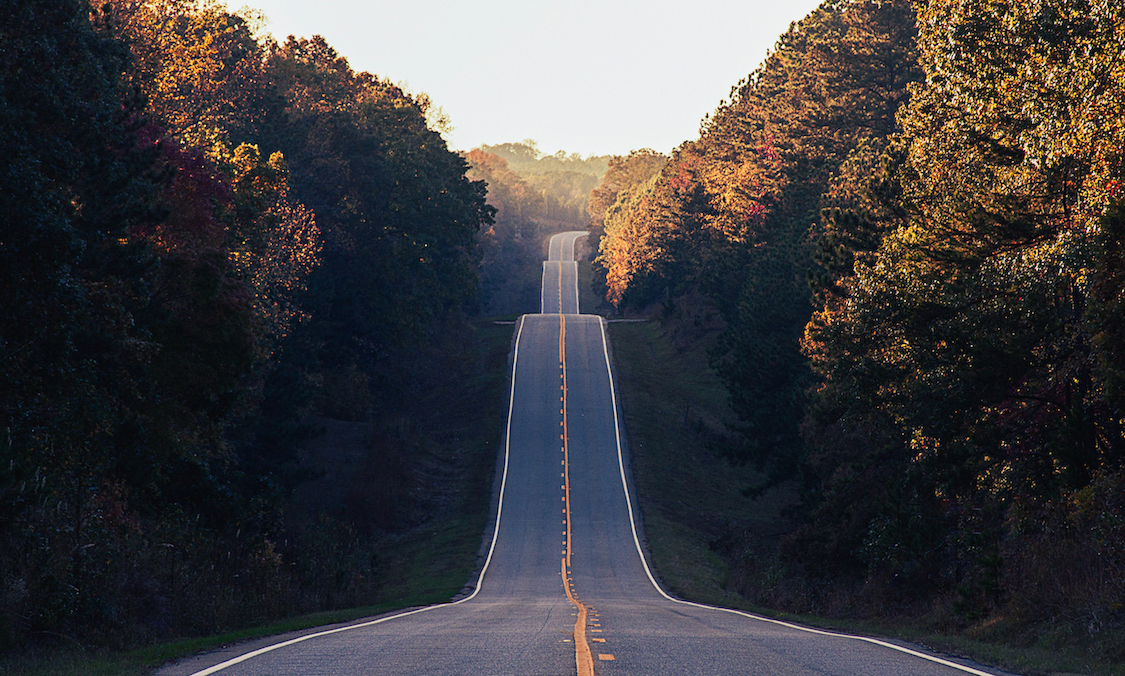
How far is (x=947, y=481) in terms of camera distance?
2220 centimetres

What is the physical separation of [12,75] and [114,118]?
13.2ft

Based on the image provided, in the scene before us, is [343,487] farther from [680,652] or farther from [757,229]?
[680,652]

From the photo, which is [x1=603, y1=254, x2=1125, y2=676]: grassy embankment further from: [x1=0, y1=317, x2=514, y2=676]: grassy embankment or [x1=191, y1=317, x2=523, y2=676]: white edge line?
[x1=0, y1=317, x2=514, y2=676]: grassy embankment

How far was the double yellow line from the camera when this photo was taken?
10.9m

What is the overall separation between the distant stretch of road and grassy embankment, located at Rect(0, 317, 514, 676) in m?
1.05

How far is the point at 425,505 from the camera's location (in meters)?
45.2

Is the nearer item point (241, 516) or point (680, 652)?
point (680, 652)

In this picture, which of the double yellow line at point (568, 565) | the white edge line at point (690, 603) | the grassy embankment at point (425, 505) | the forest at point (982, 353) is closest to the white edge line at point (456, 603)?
the grassy embankment at point (425, 505)

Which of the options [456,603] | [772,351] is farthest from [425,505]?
[456,603]

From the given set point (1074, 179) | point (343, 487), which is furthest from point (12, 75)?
point (343, 487)

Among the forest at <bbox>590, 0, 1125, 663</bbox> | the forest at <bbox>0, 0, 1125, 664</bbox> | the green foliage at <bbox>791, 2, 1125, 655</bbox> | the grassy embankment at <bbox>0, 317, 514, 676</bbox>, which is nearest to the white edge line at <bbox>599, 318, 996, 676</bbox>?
the forest at <bbox>590, 0, 1125, 663</bbox>

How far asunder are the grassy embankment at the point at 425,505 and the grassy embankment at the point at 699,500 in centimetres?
790

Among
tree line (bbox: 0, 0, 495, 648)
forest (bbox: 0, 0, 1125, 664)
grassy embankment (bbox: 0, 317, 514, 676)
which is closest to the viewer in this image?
grassy embankment (bbox: 0, 317, 514, 676)

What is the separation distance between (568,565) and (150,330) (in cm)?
1760
